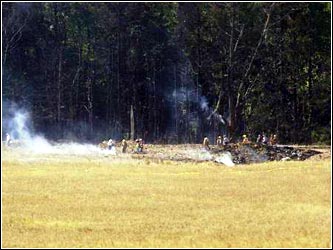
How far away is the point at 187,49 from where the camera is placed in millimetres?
27844

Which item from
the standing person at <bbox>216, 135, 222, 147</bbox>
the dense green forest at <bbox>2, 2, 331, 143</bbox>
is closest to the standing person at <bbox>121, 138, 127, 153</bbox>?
the dense green forest at <bbox>2, 2, 331, 143</bbox>

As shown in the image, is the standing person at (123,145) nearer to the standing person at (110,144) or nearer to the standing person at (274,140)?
the standing person at (110,144)

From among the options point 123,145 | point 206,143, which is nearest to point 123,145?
point 123,145

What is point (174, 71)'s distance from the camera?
93.8 ft

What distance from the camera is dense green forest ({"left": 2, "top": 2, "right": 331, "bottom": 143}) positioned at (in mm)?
28000

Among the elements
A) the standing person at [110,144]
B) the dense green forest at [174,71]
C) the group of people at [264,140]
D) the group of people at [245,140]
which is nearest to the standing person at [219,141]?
the group of people at [245,140]

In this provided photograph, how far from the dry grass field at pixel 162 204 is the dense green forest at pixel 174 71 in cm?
530

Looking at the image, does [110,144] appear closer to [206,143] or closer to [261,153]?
[206,143]

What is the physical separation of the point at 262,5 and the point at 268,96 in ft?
14.3

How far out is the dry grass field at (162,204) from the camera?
1228 centimetres

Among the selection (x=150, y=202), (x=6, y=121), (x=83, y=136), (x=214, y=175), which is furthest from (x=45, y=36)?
(x=150, y=202)

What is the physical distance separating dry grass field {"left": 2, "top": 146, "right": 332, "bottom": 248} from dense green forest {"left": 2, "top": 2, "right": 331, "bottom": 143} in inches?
209

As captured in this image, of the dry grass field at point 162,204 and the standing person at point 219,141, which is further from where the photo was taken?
the standing person at point 219,141

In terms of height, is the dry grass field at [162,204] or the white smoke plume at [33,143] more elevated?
the white smoke plume at [33,143]
